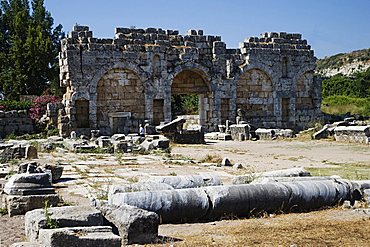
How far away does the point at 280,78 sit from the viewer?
Result: 31.5 m

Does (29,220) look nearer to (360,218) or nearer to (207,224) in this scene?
(207,224)

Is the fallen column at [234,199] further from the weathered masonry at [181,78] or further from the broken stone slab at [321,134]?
the weathered masonry at [181,78]

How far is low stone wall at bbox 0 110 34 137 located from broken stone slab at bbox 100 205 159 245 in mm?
21088

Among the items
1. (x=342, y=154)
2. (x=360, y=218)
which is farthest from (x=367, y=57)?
(x=360, y=218)

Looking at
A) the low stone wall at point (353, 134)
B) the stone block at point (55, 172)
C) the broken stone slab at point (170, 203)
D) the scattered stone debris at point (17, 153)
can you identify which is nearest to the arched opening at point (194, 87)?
the low stone wall at point (353, 134)

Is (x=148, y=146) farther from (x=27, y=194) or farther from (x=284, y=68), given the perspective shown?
(x=284, y=68)

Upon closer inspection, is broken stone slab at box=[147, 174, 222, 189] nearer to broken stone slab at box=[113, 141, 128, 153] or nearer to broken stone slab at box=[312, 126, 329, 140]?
broken stone slab at box=[113, 141, 128, 153]

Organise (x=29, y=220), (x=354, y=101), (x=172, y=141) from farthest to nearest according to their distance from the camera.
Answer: (x=354, y=101)
(x=172, y=141)
(x=29, y=220)

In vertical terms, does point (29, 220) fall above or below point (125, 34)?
below

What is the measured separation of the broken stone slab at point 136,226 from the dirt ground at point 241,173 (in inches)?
8.5

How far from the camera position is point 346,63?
97688mm

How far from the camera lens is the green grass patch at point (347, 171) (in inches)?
459

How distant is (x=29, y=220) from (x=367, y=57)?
310 ft

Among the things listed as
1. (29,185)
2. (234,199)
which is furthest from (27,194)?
(234,199)
